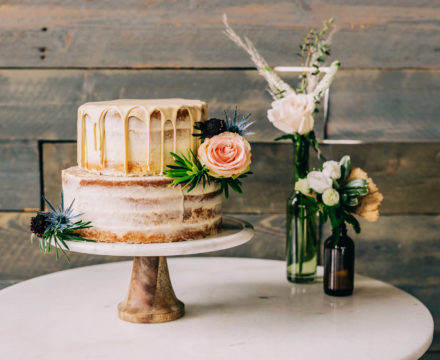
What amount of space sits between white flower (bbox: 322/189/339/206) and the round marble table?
24cm

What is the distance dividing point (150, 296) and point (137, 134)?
35 cm

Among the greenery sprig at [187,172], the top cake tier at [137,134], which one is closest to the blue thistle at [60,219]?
the top cake tier at [137,134]

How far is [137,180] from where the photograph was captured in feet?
3.63

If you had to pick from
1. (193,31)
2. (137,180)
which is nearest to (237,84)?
(193,31)

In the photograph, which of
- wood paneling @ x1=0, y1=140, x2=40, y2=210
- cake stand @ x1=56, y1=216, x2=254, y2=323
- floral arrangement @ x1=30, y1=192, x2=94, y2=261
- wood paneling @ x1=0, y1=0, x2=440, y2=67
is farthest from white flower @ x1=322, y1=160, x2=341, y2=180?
wood paneling @ x1=0, y1=140, x2=40, y2=210

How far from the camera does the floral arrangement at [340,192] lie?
1302 mm

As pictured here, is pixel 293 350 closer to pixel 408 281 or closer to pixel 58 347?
pixel 58 347

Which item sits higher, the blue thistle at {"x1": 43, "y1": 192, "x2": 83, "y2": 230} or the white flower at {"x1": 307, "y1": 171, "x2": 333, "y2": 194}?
the white flower at {"x1": 307, "y1": 171, "x2": 333, "y2": 194}

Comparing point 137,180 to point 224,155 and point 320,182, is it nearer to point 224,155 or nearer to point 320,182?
point 224,155

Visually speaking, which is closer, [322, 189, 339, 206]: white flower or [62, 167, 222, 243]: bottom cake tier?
[62, 167, 222, 243]: bottom cake tier

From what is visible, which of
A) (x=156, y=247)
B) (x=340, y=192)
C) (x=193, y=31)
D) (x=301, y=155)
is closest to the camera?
(x=156, y=247)

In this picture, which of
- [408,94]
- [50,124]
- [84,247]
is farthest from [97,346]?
[408,94]

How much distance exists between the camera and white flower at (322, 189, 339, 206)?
1287 millimetres

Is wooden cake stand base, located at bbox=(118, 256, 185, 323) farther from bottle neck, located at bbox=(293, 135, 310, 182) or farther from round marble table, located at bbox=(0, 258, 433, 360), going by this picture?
bottle neck, located at bbox=(293, 135, 310, 182)
